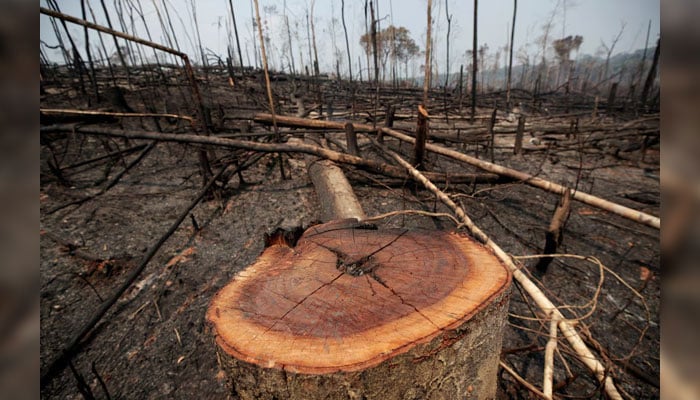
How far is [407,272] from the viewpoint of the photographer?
134 cm

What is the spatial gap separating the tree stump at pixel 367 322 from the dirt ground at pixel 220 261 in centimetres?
23

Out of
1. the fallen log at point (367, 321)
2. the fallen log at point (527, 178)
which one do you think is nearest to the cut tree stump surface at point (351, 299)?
the fallen log at point (367, 321)

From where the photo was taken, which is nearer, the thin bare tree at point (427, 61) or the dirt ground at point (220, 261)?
the dirt ground at point (220, 261)

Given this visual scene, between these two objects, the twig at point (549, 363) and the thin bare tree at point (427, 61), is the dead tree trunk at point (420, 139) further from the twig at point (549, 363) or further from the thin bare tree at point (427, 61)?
the twig at point (549, 363)

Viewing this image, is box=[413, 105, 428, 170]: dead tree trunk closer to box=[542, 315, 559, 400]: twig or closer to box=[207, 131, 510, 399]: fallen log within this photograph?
box=[207, 131, 510, 399]: fallen log

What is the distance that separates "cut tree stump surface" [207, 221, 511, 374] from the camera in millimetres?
1018

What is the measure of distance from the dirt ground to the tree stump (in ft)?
0.74

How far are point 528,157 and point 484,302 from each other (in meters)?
7.43

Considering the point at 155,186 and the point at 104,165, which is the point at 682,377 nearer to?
the point at 155,186

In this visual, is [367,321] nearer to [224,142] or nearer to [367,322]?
[367,322]

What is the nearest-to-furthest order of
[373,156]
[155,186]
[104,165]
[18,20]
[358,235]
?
[18,20], [358,235], [155,186], [104,165], [373,156]

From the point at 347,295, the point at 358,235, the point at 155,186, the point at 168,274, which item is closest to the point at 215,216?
the point at 168,274

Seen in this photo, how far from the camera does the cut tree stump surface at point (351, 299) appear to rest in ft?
3.34

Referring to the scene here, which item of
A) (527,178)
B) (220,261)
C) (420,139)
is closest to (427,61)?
(420,139)
